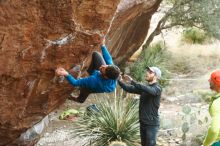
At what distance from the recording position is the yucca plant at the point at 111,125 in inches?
399

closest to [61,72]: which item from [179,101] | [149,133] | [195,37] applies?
[149,133]

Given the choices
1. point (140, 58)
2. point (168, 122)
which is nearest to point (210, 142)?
point (168, 122)

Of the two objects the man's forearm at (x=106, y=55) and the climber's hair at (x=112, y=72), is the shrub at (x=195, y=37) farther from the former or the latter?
the climber's hair at (x=112, y=72)

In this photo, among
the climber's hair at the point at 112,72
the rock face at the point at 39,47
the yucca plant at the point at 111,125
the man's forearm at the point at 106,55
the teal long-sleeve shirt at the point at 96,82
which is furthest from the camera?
the yucca plant at the point at 111,125

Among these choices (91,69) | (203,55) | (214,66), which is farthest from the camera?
(203,55)

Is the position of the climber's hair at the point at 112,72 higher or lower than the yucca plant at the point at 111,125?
higher

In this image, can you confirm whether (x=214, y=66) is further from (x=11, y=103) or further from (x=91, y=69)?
(x=11, y=103)

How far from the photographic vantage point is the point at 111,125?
10180mm

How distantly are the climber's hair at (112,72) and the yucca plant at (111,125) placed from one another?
105 inches

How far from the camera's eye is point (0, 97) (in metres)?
7.56

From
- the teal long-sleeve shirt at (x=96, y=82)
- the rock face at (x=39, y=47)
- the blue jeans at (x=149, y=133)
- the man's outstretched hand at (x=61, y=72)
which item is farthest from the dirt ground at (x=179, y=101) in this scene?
the man's outstretched hand at (x=61, y=72)

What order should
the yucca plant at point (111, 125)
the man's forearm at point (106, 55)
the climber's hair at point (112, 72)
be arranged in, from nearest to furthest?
the climber's hair at point (112, 72) < the man's forearm at point (106, 55) < the yucca plant at point (111, 125)

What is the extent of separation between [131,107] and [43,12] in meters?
4.28

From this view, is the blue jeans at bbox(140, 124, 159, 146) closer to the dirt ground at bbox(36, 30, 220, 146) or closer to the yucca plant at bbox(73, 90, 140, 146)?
the yucca plant at bbox(73, 90, 140, 146)
